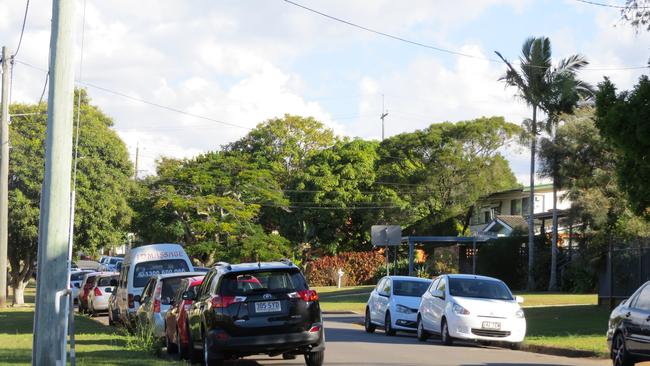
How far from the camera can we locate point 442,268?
55062 millimetres

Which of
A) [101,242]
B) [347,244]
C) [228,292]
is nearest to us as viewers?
[228,292]

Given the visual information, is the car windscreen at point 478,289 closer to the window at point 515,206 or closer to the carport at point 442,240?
the carport at point 442,240

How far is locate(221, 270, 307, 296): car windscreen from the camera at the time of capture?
15.5 metres

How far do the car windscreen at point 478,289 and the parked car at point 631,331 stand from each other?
6.25 meters

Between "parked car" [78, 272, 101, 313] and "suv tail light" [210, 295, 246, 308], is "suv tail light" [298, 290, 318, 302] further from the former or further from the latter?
"parked car" [78, 272, 101, 313]

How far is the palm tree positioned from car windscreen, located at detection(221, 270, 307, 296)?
31439 millimetres

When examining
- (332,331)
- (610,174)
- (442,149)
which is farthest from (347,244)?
(332,331)

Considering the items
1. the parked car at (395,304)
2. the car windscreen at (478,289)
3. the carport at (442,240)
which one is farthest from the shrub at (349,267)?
the car windscreen at (478,289)

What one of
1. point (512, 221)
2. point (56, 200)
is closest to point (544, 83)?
point (512, 221)

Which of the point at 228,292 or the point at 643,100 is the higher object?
the point at 643,100

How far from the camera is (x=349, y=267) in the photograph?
212ft

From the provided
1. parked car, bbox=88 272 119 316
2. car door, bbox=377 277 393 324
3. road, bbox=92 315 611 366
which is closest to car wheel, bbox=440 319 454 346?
road, bbox=92 315 611 366

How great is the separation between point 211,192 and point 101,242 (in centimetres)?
→ 1178

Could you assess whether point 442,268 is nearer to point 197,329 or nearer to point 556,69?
point 556,69
